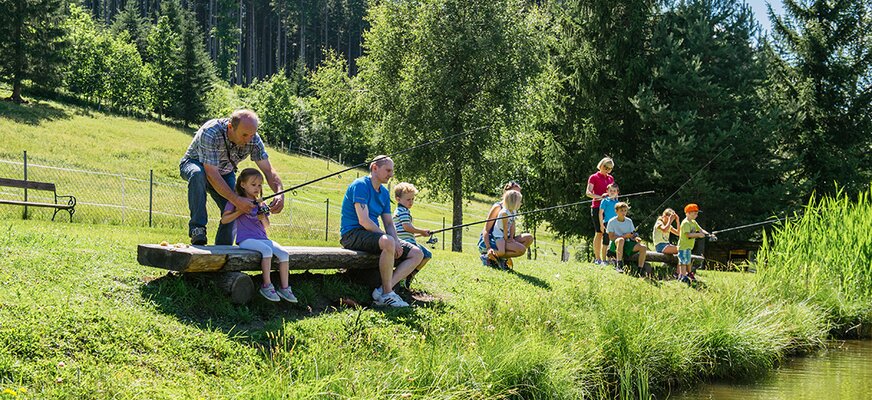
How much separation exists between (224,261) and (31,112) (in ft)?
151

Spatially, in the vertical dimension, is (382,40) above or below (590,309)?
above

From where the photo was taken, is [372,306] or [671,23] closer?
[372,306]

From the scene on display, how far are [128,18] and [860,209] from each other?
8255cm

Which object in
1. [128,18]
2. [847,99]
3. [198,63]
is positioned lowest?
[847,99]

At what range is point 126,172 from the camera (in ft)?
111

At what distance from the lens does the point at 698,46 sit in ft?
68.0

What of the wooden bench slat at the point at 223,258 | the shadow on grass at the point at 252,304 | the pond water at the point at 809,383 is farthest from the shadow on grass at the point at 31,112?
the pond water at the point at 809,383

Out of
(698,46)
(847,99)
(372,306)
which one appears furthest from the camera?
(847,99)

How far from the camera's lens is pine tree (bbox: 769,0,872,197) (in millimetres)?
22267

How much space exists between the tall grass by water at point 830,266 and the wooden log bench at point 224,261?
6.98m

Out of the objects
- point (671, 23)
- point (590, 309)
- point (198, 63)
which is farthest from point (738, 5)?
point (198, 63)

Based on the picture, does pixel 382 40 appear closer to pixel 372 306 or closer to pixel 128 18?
pixel 372 306

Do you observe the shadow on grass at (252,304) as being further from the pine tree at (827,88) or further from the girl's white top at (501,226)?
the pine tree at (827,88)

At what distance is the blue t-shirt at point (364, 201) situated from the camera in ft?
25.5
